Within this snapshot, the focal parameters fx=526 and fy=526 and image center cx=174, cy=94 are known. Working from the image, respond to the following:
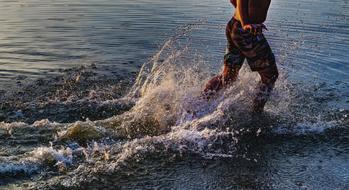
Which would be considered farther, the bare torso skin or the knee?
the knee

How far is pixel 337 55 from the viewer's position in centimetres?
1220

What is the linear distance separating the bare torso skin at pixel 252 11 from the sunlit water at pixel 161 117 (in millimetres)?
1167

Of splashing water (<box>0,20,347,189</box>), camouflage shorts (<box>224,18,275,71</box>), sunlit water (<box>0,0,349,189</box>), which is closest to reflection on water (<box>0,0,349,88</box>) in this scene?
sunlit water (<box>0,0,349,189</box>)

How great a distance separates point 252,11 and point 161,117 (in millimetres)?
1993

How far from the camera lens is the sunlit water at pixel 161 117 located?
5.69 m

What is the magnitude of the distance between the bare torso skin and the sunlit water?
117cm

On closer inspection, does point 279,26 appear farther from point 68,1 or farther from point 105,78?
point 68,1

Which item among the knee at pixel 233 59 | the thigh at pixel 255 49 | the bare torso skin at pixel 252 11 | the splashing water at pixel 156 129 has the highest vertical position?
the bare torso skin at pixel 252 11

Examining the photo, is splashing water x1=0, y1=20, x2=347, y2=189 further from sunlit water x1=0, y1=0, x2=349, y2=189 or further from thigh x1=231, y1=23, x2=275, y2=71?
thigh x1=231, y1=23, x2=275, y2=71

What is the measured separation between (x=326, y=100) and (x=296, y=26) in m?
7.36

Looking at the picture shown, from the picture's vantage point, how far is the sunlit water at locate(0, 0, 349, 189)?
5688 millimetres

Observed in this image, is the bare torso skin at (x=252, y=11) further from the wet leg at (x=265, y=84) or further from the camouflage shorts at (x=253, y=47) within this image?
the wet leg at (x=265, y=84)

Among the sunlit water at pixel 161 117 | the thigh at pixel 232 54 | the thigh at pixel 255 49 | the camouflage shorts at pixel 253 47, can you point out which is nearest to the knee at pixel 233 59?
the thigh at pixel 232 54

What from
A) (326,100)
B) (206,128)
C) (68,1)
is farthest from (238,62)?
(68,1)
